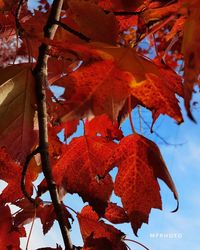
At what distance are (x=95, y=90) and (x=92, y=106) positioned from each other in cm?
3

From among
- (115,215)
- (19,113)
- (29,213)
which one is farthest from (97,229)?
(19,113)

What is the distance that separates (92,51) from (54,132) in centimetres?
41

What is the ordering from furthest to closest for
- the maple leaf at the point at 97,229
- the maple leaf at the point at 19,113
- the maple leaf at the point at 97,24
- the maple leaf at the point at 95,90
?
the maple leaf at the point at 97,229, the maple leaf at the point at 19,113, the maple leaf at the point at 97,24, the maple leaf at the point at 95,90

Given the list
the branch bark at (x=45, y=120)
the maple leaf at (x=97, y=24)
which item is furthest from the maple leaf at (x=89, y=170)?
the maple leaf at (x=97, y=24)

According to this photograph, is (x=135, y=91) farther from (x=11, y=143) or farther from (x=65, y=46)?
(x=11, y=143)

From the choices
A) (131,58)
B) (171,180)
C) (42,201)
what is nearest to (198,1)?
(131,58)

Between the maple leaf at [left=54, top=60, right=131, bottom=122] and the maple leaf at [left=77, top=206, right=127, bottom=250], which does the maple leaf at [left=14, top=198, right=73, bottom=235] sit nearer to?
the maple leaf at [left=77, top=206, right=127, bottom=250]

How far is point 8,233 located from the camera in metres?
1.03

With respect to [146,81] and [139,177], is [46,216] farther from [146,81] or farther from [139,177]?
[146,81]

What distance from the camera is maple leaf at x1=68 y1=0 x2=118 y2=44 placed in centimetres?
63

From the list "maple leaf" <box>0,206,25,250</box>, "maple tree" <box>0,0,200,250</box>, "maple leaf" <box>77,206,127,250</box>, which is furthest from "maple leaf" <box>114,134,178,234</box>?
"maple leaf" <box>0,206,25,250</box>

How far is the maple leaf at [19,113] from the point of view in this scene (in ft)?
2.44

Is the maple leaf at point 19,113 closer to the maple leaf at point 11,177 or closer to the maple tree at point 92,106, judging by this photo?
the maple tree at point 92,106

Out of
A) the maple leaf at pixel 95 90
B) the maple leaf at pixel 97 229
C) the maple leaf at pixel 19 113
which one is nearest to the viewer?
the maple leaf at pixel 95 90
